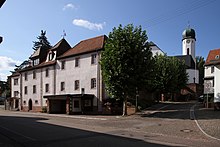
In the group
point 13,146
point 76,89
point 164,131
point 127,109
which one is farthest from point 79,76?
point 13,146

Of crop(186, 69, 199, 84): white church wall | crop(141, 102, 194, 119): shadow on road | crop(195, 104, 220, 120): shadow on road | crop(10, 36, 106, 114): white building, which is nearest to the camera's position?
crop(195, 104, 220, 120): shadow on road

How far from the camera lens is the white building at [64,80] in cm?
3656

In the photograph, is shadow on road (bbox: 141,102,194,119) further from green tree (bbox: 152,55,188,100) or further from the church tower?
the church tower

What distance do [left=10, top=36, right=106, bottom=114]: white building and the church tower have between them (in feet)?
167

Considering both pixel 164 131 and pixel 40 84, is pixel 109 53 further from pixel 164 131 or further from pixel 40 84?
pixel 40 84

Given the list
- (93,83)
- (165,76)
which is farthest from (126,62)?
(165,76)

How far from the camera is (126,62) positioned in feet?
88.3

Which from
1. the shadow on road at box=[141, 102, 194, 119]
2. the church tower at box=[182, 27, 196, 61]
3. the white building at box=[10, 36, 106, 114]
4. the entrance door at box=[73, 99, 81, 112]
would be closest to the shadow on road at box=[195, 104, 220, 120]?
the shadow on road at box=[141, 102, 194, 119]

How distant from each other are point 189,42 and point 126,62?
213 feet

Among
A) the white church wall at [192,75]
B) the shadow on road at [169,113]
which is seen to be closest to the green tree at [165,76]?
the shadow on road at [169,113]

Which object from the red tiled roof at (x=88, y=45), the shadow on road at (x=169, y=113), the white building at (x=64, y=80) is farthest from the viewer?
the red tiled roof at (x=88, y=45)

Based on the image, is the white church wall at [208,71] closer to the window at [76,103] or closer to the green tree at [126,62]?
the green tree at [126,62]

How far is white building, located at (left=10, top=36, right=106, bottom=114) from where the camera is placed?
36562 millimetres

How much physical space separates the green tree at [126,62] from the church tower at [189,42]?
202 ft
